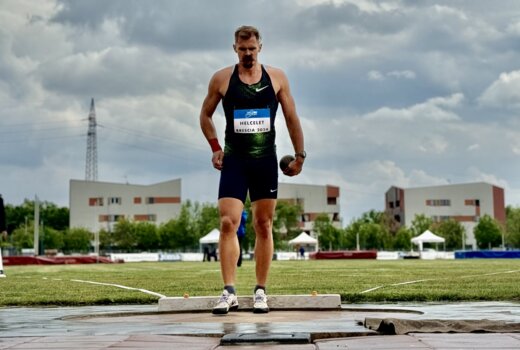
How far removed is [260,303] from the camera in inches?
297

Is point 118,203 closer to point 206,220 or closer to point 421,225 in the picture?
point 206,220

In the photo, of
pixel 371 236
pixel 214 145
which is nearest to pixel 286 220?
pixel 371 236

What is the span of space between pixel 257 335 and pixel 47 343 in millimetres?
1116

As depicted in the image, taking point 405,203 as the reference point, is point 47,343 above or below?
below

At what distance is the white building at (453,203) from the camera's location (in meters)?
135

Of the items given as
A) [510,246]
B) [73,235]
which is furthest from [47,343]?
[510,246]

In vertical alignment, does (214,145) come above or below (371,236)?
below

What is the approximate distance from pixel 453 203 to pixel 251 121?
133 m

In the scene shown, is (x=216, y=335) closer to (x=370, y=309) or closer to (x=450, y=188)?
(x=370, y=309)

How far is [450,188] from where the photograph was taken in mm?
137625

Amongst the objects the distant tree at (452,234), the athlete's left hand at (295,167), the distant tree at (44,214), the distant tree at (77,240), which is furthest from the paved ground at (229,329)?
the distant tree at (44,214)

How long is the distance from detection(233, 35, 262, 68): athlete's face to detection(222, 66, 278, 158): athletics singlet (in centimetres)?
15

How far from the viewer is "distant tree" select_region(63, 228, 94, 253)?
391 feet

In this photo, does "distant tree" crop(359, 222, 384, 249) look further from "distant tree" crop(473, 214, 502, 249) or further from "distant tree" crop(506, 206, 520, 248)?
"distant tree" crop(506, 206, 520, 248)
